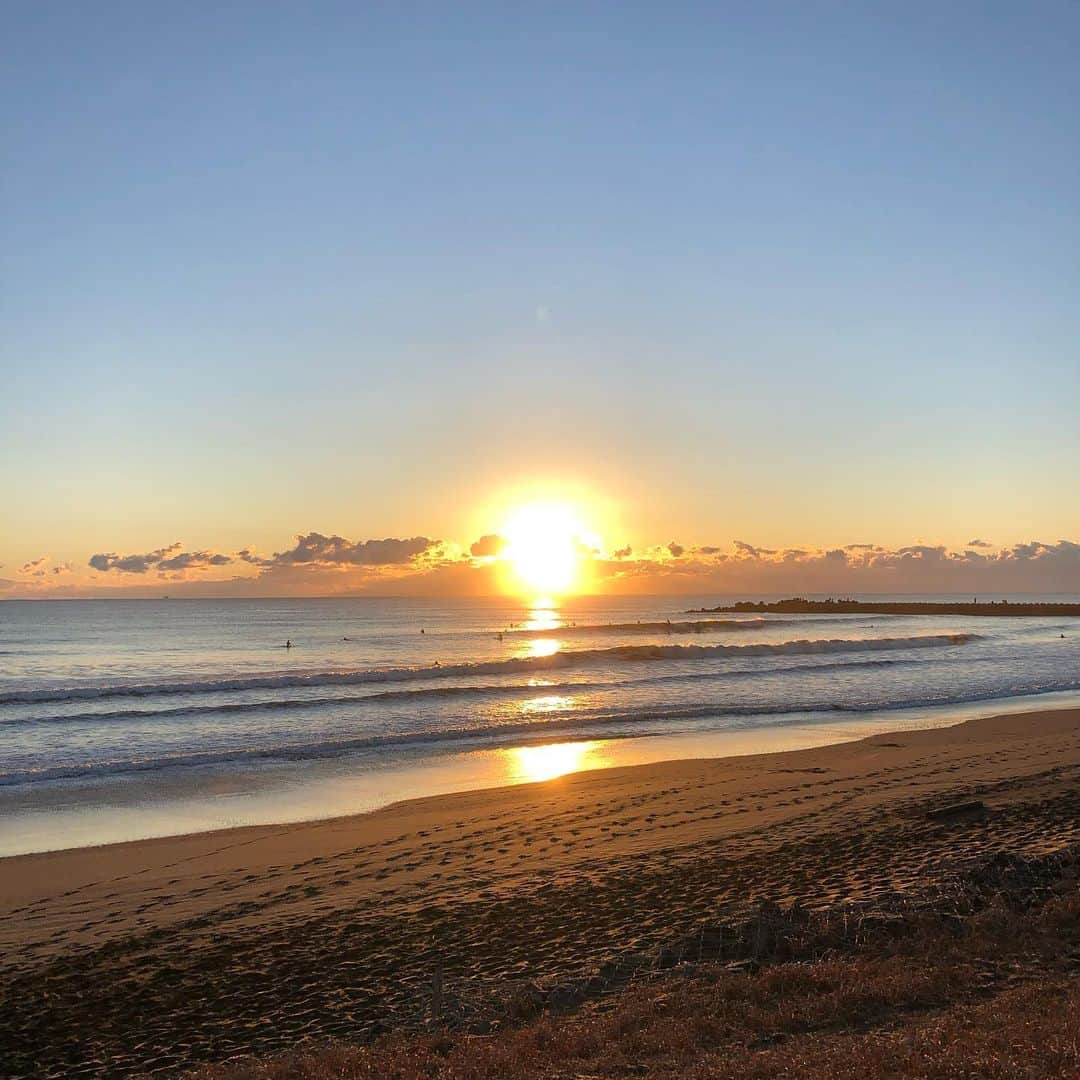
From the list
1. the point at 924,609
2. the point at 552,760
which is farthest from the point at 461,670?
the point at 924,609

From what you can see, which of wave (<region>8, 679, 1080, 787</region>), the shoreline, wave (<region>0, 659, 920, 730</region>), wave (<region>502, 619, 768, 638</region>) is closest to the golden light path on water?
the shoreline

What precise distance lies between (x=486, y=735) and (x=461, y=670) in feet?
65.6

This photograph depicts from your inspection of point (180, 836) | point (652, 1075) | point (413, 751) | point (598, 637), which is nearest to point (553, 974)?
point (652, 1075)

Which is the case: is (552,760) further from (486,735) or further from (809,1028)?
(809,1028)

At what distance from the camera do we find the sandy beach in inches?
296

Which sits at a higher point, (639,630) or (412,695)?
(412,695)

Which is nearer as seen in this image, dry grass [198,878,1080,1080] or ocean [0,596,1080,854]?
dry grass [198,878,1080,1080]

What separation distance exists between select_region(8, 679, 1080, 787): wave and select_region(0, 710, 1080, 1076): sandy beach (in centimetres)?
748

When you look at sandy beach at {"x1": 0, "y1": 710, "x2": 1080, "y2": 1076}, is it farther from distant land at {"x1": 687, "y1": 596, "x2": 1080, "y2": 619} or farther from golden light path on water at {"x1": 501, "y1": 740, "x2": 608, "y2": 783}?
distant land at {"x1": 687, "y1": 596, "x2": 1080, "y2": 619}

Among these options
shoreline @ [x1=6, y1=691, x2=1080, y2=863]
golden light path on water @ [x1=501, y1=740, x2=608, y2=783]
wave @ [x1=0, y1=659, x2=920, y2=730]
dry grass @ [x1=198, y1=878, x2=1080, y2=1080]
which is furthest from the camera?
wave @ [x1=0, y1=659, x2=920, y2=730]

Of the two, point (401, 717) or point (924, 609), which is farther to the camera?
Answer: point (924, 609)

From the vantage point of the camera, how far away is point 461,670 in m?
46.0

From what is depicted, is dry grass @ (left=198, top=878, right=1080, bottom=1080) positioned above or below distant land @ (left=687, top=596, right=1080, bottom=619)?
above

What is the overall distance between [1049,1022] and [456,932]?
17.1 feet
